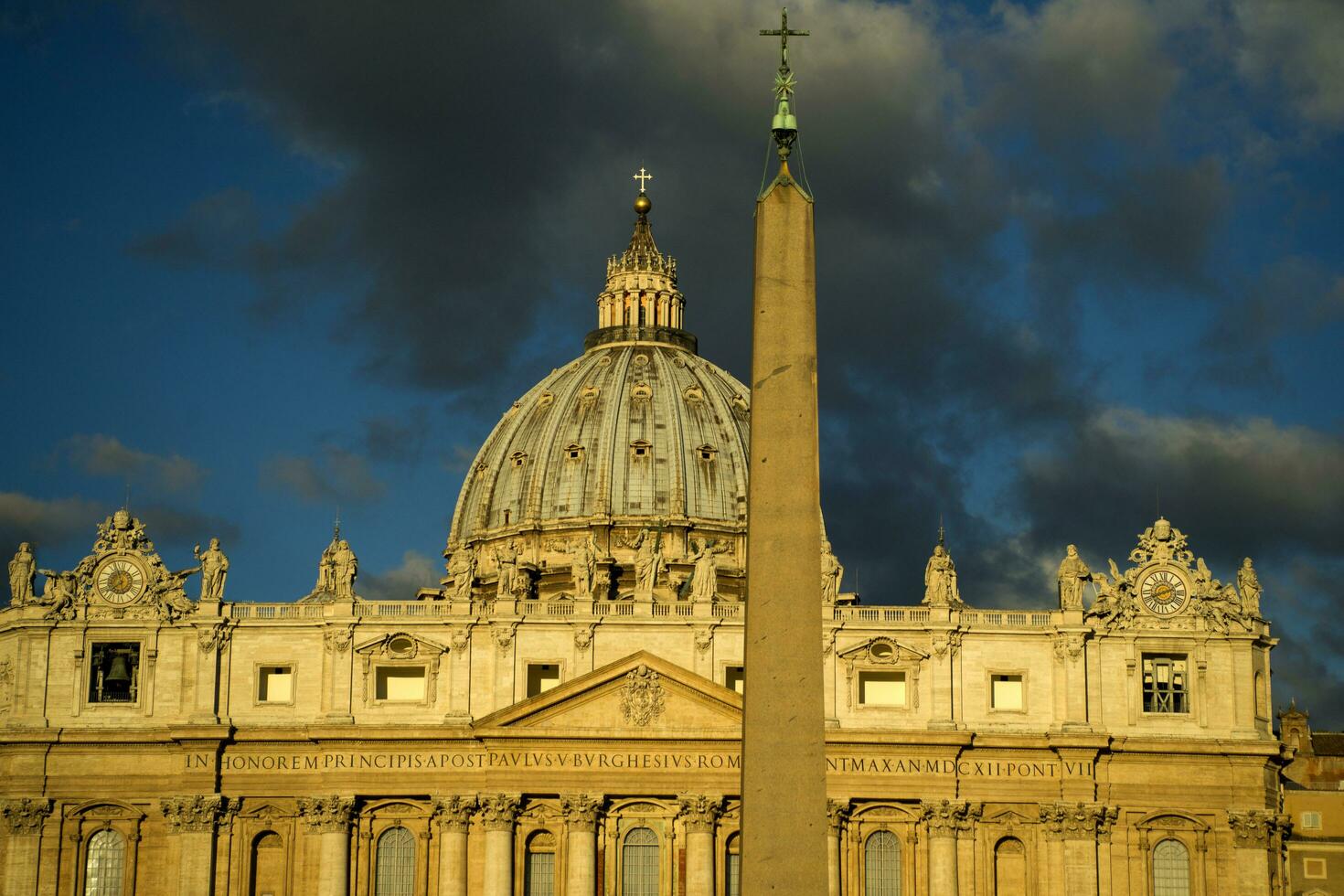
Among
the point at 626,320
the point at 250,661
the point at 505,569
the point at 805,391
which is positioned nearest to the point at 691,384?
the point at 626,320

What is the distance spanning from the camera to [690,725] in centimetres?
8238

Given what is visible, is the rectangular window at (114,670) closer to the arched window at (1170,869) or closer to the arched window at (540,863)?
the arched window at (540,863)

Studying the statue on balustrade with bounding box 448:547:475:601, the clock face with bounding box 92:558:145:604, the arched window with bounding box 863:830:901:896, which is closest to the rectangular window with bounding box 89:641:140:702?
the clock face with bounding box 92:558:145:604

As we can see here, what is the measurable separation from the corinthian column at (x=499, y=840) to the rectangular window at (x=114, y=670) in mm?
13053

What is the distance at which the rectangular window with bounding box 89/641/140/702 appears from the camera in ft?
276

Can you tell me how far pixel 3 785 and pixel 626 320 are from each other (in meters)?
58.6

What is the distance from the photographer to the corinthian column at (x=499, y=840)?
81250mm

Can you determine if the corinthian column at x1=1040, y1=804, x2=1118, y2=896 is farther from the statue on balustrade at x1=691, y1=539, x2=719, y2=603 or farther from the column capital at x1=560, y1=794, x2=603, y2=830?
the column capital at x1=560, y1=794, x2=603, y2=830

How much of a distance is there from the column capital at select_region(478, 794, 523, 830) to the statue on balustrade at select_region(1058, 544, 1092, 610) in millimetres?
19907

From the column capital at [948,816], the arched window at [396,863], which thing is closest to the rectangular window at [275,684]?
the arched window at [396,863]

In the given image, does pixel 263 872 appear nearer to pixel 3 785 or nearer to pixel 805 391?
pixel 3 785

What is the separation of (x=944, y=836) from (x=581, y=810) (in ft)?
40.3

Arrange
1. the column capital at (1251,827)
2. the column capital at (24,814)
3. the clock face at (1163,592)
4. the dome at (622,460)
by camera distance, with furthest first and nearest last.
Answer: the dome at (622,460) → the clock face at (1163,592) → the column capital at (24,814) → the column capital at (1251,827)

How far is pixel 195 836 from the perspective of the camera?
268 feet
